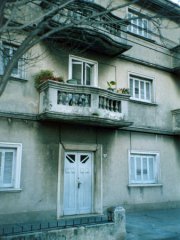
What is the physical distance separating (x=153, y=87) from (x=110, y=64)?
2.62 meters

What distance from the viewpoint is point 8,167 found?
8742 mm

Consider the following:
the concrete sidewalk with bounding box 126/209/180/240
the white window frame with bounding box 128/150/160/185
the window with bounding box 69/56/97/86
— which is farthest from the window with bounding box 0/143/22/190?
the white window frame with bounding box 128/150/160/185

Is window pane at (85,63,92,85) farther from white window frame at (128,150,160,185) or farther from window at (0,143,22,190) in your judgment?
window at (0,143,22,190)

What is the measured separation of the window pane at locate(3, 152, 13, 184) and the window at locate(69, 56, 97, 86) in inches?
150

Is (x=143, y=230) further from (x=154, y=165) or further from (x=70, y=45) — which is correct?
(x=70, y=45)

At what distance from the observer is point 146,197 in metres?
11.4

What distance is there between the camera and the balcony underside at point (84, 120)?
8859 mm

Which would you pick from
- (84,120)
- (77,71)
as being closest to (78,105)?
(84,120)

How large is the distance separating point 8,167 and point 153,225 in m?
5.12

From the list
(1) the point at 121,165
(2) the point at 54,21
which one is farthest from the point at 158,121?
(2) the point at 54,21

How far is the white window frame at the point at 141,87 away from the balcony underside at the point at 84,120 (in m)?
2.21

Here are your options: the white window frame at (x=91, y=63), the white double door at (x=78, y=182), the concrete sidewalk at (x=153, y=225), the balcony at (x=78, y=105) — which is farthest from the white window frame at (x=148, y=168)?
the white window frame at (x=91, y=63)

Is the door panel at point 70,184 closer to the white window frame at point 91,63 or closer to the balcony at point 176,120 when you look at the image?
the white window frame at point 91,63

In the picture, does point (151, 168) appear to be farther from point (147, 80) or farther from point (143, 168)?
point (147, 80)
